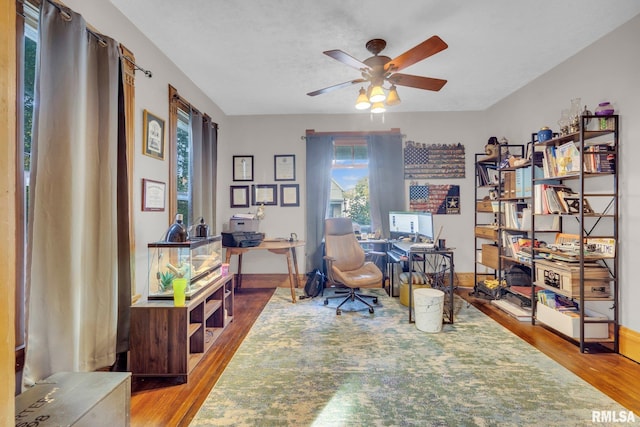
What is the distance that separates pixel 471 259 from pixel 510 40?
2897 mm

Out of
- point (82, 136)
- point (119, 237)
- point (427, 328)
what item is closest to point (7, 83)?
point (82, 136)

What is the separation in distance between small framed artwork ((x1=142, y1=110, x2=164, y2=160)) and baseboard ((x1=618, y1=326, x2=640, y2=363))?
409 cm

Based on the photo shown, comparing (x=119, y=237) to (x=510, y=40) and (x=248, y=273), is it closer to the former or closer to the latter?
(x=248, y=273)

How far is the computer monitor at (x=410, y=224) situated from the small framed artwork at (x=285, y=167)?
1.59 meters

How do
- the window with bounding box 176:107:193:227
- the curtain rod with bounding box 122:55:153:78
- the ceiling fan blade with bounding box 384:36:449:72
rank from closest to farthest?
the ceiling fan blade with bounding box 384:36:449:72, the curtain rod with bounding box 122:55:153:78, the window with bounding box 176:107:193:227

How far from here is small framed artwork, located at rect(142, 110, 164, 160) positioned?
7.66 ft

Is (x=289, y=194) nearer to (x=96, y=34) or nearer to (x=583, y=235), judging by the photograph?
(x=96, y=34)

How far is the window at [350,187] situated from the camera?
4395 millimetres

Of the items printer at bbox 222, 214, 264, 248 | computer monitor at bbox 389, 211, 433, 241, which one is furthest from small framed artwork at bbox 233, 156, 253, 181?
computer monitor at bbox 389, 211, 433, 241

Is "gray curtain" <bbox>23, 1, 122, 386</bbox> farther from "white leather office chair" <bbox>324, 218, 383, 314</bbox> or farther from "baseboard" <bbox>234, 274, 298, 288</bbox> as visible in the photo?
"baseboard" <bbox>234, 274, 298, 288</bbox>

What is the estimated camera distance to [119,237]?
194 cm

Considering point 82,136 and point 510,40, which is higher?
point 510,40

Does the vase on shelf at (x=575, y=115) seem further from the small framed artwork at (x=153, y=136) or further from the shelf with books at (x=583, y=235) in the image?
the small framed artwork at (x=153, y=136)

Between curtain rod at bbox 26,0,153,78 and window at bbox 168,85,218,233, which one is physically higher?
curtain rod at bbox 26,0,153,78
